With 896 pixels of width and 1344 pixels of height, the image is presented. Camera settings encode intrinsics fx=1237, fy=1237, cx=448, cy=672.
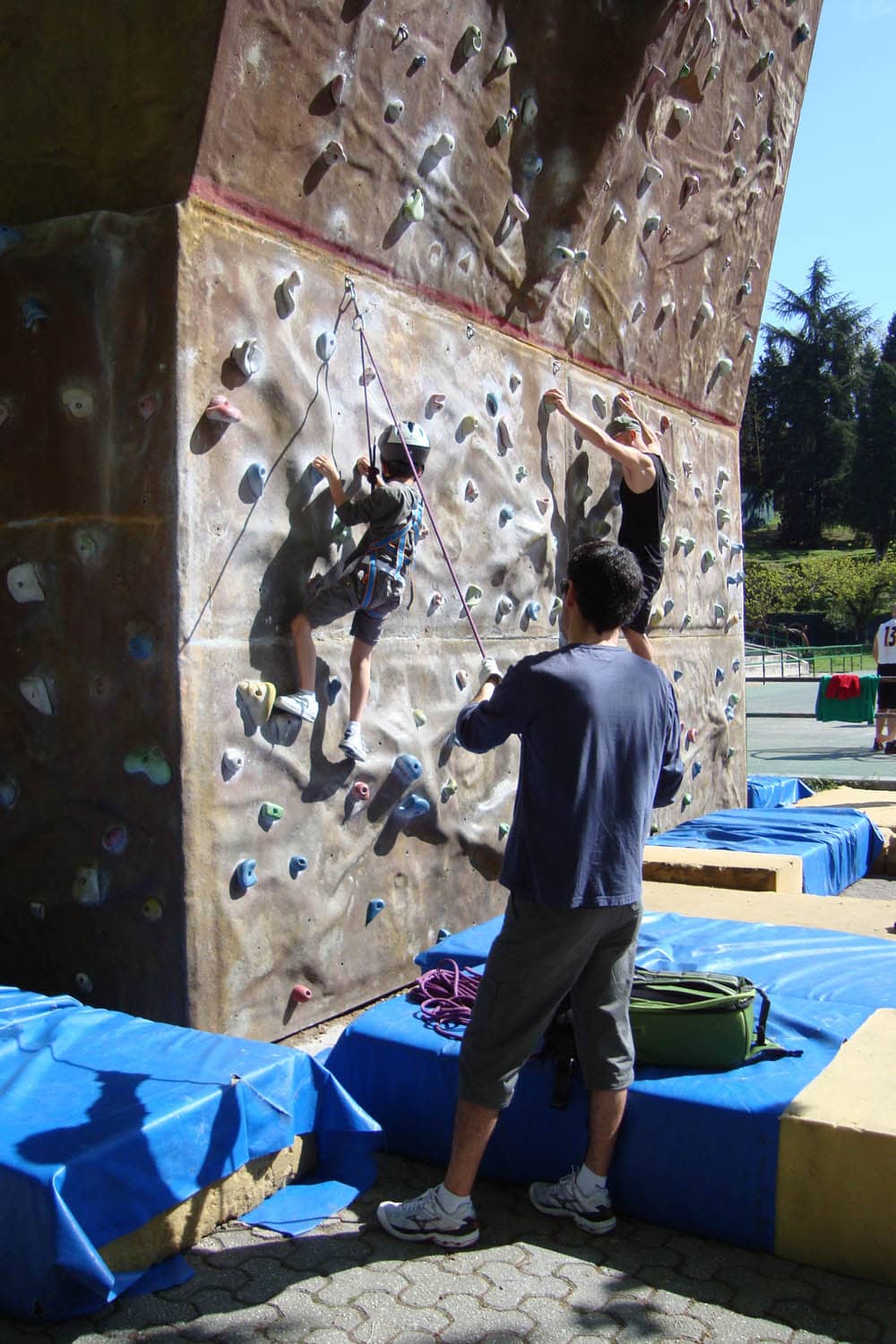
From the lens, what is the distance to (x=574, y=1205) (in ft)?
10.9

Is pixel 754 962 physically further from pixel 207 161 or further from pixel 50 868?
pixel 207 161

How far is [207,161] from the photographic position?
420cm

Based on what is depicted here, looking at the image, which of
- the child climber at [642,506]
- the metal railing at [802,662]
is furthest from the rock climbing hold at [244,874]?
the metal railing at [802,662]

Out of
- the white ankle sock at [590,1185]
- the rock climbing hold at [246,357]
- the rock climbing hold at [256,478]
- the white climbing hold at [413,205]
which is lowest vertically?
the white ankle sock at [590,1185]

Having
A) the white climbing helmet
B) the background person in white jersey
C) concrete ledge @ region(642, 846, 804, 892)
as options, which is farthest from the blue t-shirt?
the background person in white jersey

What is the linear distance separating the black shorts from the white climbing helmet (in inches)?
376

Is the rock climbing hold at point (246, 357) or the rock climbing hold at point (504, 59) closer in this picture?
the rock climbing hold at point (246, 357)

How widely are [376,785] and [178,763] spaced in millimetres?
1193

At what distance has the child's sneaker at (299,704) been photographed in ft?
14.9

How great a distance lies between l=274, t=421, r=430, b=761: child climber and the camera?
4.62 m

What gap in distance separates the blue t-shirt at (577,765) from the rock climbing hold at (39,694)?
6.32ft

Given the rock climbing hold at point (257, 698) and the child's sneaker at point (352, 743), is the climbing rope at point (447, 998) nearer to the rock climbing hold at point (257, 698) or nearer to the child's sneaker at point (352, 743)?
the child's sneaker at point (352, 743)

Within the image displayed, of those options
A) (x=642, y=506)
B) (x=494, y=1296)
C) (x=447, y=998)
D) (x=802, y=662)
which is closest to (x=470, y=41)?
(x=642, y=506)

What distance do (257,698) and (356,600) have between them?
61 centimetres
